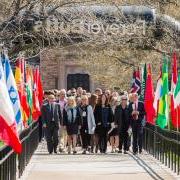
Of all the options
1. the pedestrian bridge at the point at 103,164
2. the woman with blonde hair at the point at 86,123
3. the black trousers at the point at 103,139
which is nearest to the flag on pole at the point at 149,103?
the pedestrian bridge at the point at 103,164

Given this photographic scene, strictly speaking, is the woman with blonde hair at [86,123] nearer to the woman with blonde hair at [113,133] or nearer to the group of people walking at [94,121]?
the group of people walking at [94,121]

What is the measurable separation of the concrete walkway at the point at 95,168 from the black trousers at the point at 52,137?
30 centimetres

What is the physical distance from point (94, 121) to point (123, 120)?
2.72 feet

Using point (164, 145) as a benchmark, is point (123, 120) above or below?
above

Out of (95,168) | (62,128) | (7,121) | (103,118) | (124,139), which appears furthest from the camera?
(62,128)

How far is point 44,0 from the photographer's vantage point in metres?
23.7

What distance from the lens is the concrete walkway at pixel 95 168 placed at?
20078 millimetres

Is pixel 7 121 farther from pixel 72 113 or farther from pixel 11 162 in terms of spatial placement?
pixel 72 113

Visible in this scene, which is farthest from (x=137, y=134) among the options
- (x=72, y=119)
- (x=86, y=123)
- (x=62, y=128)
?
(x=62, y=128)

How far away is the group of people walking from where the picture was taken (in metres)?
27.2

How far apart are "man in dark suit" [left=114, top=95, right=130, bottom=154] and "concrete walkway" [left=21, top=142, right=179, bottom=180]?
1.57 feet

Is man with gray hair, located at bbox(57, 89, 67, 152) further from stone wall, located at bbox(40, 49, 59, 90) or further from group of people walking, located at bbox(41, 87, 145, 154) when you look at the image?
stone wall, located at bbox(40, 49, 59, 90)

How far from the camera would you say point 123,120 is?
2736 centimetres

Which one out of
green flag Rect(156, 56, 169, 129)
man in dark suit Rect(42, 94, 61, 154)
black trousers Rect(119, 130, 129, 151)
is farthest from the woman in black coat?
green flag Rect(156, 56, 169, 129)
